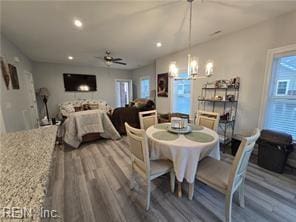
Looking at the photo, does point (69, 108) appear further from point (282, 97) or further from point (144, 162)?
point (282, 97)

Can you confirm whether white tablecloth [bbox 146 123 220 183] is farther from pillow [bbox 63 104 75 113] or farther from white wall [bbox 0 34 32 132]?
pillow [bbox 63 104 75 113]

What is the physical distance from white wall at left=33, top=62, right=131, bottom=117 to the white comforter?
3.39 metres

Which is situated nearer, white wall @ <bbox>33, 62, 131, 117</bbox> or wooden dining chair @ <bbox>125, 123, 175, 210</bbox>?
wooden dining chair @ <bbox>125, 123, 175, 210</bbox>

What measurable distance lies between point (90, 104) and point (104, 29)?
13.6 feet

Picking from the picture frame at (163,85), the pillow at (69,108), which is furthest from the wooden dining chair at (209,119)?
the pillow at (69,108)

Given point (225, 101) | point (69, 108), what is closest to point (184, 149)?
point (225, 101)

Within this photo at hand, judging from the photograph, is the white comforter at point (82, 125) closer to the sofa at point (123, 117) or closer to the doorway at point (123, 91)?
the sofa at point (123, 117)

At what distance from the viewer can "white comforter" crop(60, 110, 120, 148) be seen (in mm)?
3271

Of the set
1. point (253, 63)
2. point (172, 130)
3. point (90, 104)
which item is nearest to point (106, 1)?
point (172, 130)

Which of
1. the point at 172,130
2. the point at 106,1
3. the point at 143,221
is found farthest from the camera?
the point at 172,130

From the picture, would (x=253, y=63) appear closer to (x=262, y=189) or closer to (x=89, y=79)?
(x=262, y=189)

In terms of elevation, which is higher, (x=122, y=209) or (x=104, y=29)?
(x=104, y=29)

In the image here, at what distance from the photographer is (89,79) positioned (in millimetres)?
6781

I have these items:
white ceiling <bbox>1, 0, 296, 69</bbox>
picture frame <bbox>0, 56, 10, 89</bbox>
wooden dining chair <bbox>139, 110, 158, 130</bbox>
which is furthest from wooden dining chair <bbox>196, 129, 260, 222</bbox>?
picture frame <bbox>0, 56, 10, 89</bbox>
